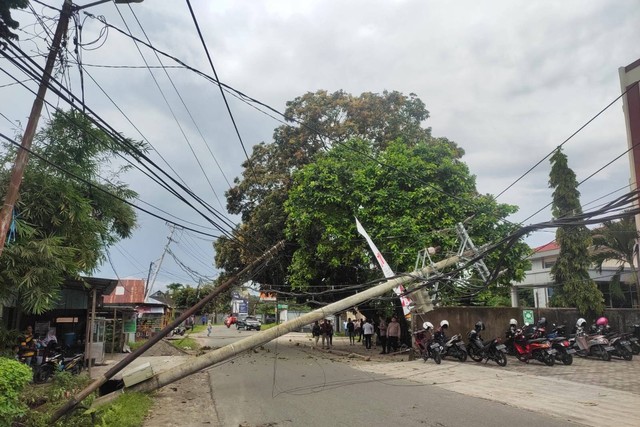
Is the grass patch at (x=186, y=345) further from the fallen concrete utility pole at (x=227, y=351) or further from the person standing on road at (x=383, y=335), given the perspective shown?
the fallen concrete utility pole at (x=227, y=351)

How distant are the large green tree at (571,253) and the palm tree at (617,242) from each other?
1099 millimetres

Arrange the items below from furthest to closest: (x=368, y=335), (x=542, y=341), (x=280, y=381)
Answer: (x=368, y=335) → (x=542, y=341) → (x=280, y=381)

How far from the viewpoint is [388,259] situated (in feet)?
63.1

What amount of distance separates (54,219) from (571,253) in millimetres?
21326

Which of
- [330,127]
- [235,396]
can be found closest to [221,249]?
[330,127]

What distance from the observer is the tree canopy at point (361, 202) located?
1905 cm

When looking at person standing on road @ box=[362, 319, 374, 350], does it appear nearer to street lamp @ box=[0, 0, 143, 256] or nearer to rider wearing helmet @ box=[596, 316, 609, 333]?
rider wearing helmet @ box=[596, 316, 609, 333]

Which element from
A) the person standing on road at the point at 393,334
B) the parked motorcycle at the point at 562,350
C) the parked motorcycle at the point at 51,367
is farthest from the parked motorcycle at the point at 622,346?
the parked motorcycle at the point at 51,367

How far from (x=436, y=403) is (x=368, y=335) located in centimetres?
1504

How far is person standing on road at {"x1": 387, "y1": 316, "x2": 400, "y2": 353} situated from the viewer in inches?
831

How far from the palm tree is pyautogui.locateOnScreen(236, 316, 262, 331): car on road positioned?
114 ft

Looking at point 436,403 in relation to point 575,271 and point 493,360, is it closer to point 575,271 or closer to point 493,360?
point 493,360

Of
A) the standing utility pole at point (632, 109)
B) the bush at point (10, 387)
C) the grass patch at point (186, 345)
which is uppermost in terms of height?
the standing utility pole at point (632, 109)

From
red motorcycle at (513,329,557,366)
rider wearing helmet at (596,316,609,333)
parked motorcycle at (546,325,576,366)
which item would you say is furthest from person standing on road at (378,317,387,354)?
rider wearing helmet at (596,316,609,333)
